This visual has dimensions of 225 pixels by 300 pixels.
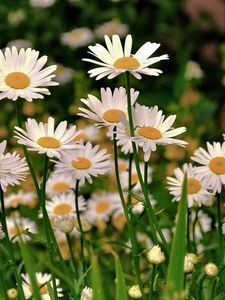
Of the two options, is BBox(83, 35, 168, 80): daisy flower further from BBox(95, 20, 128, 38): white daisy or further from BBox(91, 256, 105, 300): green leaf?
BBox(95, 20, 128, 38): white daisy

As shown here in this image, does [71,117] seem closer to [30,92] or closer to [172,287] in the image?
[30,92]

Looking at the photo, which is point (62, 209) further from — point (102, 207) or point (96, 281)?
point (96, 281)

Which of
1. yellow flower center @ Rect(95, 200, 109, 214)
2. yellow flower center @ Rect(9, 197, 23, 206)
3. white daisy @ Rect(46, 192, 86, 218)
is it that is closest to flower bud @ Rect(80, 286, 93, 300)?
white daisy @ Rect(46, 192, 86, 218)

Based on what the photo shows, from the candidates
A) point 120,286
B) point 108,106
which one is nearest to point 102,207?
point 108,106

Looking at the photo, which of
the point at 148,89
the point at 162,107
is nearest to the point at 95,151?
the point at 162,107

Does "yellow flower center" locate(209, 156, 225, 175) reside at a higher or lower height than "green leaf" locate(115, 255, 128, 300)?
higher

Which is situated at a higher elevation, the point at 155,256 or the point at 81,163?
the point at 81,163
